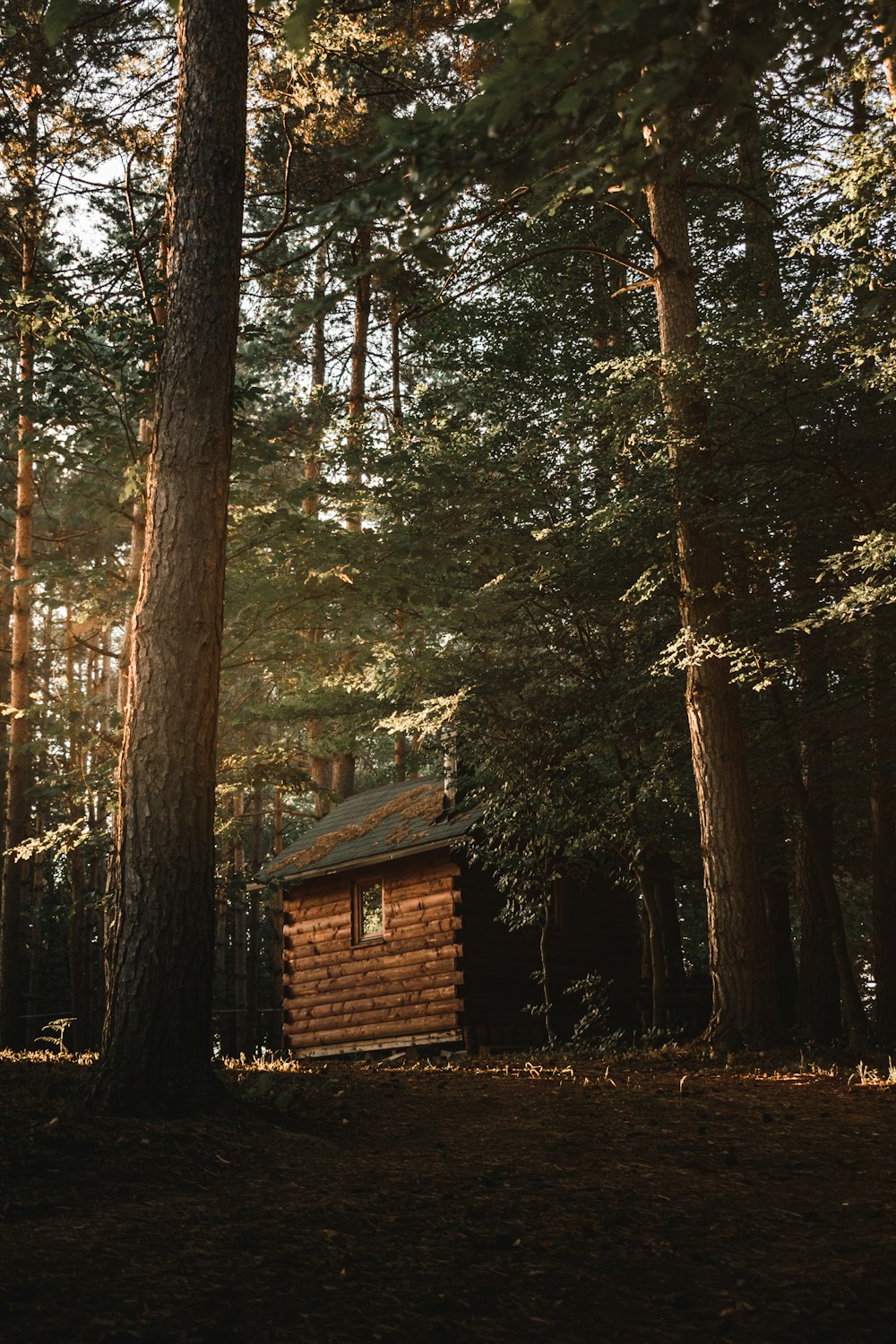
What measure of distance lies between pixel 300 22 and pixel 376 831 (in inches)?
637

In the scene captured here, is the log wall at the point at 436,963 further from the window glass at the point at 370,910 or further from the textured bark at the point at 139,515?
the textured bark at the point at 139,515

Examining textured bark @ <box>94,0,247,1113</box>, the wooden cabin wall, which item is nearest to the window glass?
the wooden cabin wall

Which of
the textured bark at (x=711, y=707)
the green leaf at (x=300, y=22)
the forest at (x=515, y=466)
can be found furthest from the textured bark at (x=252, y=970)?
the green leaf at (x=300, y=22)

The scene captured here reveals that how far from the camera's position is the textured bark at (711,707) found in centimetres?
1130

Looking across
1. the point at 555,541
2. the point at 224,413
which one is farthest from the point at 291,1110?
the point at 555,541

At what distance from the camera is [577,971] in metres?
19.8

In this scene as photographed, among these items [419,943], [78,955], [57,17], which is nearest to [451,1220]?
[57,17]

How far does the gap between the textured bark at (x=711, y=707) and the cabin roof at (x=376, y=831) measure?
571 centimetres

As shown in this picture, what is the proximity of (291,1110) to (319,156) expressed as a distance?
1394cm

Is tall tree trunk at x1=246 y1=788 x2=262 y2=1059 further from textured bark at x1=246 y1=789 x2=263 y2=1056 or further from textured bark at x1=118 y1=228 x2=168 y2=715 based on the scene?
textured bark at x1=118 y1=228 x2=168 y2=715

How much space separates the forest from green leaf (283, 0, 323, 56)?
18mm

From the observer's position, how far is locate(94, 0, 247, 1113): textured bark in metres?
7.23

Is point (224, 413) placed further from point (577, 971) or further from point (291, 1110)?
point (577, 971)

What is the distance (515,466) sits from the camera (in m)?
15.3
